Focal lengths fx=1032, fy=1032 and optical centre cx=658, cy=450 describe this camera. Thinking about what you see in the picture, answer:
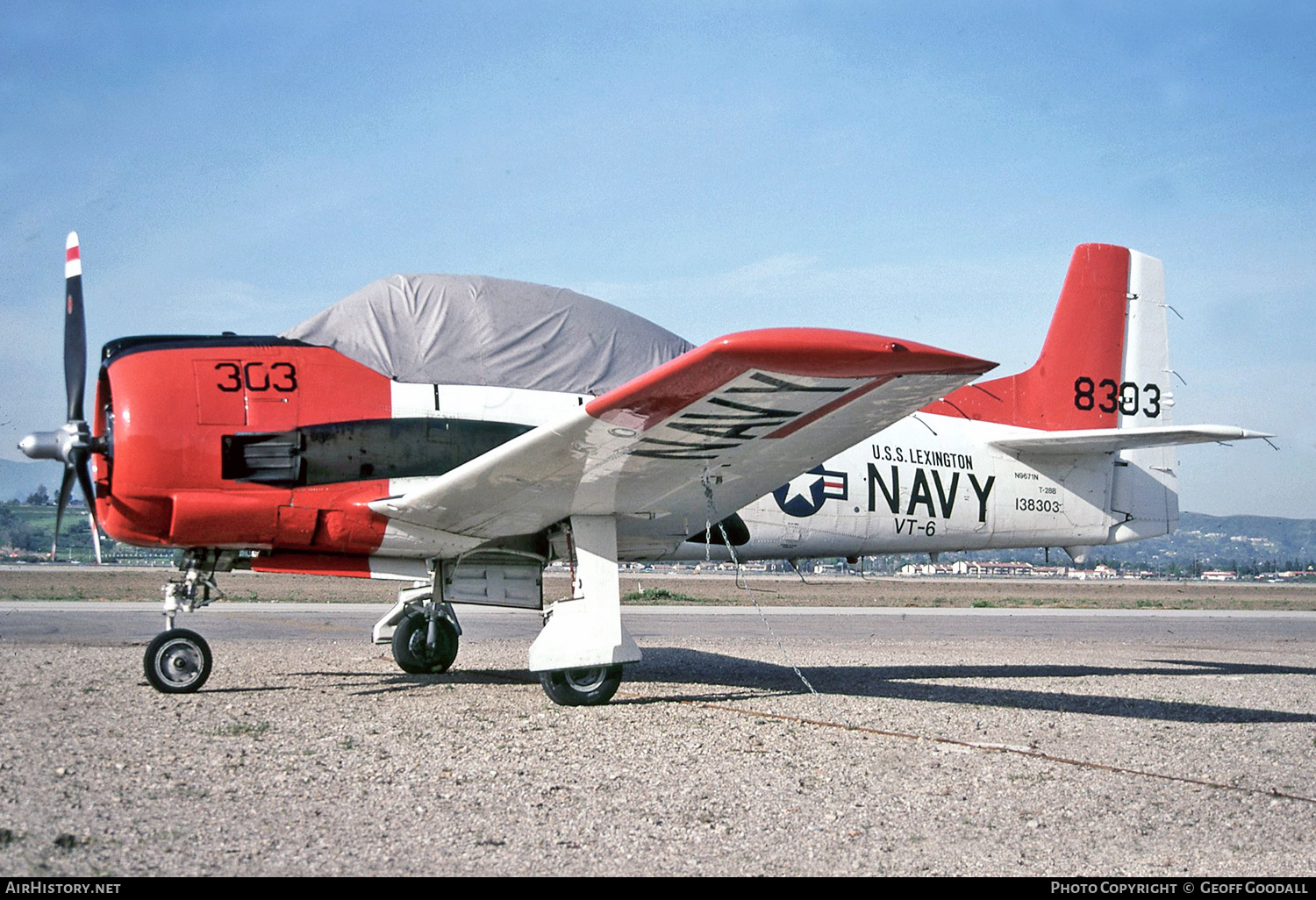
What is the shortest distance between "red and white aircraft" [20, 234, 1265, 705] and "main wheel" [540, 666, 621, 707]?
0.02 metres

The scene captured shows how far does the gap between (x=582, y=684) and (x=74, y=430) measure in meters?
4.44

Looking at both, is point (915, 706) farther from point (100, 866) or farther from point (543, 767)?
point (100, 866)

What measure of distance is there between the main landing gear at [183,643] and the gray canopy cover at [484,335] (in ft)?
6.83

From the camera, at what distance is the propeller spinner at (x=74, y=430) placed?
8000 mm

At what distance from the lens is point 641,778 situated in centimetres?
566

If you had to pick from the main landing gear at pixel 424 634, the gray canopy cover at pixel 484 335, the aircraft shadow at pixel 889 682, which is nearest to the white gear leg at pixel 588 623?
the aircraft shadow at pixel 889 682

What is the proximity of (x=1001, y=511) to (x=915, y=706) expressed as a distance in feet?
12.6

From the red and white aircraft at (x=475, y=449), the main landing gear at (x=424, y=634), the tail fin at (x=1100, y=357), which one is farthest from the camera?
the tail fin at (x=1100, y=357)

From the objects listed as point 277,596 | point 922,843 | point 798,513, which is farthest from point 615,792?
point 277,596

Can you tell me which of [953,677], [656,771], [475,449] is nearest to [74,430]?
[475,449]

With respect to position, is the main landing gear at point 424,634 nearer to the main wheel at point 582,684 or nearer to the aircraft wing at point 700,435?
the aircraft wing at point 700,435

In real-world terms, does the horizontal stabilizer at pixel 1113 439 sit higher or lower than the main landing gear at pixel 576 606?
higher

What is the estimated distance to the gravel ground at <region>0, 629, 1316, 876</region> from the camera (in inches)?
164

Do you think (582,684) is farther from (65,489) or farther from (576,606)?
(65,489)
